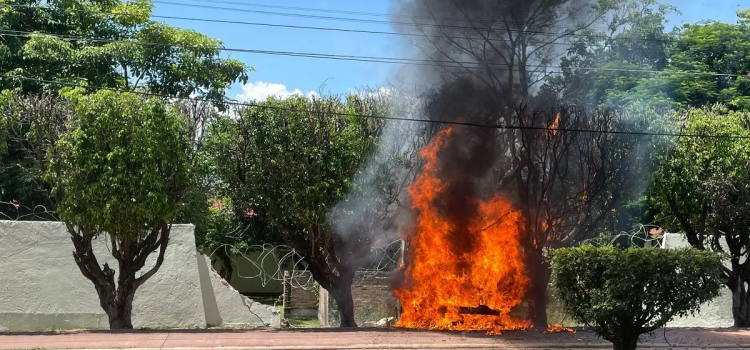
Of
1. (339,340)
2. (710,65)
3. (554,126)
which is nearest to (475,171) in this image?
(554,126)

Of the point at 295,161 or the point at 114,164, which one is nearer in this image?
the point at 114,164

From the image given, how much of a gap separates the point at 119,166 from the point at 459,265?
7571 mm

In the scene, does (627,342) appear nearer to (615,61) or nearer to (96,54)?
(615,61)

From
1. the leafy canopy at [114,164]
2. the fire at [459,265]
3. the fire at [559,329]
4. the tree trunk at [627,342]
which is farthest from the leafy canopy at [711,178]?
the leafy canopy at [114,164]

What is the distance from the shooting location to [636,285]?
424 inches

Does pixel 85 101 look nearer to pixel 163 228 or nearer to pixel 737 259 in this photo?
pixel 163 228

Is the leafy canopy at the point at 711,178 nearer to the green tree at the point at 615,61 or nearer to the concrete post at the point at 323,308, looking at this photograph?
the green tree at the point at 615,61

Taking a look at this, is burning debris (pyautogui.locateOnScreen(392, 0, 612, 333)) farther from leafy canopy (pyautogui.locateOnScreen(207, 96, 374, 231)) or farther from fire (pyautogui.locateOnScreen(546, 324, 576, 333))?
leafy canopy (pyautogui.locateOnScreen(207, 96, 374, 231))

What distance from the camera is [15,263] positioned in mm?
17859

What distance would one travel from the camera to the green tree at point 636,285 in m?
10.7

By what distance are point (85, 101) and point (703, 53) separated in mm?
23834

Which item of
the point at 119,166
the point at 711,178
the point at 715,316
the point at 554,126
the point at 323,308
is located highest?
the point at 554,126

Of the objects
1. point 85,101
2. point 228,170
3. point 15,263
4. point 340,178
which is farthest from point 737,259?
point 15,263

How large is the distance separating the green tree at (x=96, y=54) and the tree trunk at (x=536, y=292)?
1191 centimetres
